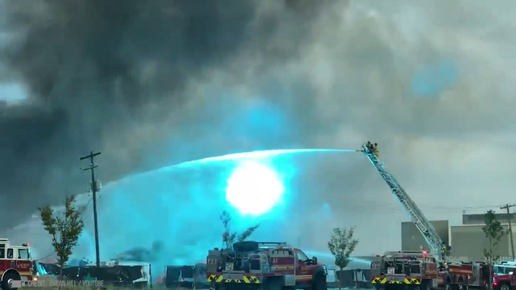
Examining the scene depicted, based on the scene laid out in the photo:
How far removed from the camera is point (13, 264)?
1345 inches

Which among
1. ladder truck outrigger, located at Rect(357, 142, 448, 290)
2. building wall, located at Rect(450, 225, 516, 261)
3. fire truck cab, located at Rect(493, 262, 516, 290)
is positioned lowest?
building wall, located at Rect(450, 225, 516, 261)

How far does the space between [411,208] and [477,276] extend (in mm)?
5965

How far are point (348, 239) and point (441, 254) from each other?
1324 cm

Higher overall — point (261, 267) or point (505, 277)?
point (261, 267)

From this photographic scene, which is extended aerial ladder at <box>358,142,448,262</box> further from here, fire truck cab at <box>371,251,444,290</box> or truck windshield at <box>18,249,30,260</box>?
truck windshield at <box>18,249,30,260</box>

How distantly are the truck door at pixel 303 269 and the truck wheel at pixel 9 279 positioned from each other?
15.0 metres

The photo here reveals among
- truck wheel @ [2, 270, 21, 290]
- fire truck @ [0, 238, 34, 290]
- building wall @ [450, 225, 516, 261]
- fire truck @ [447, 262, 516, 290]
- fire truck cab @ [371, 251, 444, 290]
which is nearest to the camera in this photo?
fire truck cab @ [371, 251, 444, 290]

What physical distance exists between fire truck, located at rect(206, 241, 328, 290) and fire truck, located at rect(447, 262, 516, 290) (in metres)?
15.0

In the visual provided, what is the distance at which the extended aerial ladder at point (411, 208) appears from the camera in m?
42.3

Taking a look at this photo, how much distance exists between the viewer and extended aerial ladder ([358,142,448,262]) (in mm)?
42256

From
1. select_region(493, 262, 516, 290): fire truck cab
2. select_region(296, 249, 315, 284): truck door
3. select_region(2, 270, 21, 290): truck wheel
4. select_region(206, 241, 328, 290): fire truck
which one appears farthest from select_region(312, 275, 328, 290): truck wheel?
select_region(493, 262, 516, 290): fire truck cab

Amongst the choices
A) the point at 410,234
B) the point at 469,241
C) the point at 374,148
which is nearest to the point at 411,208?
the point at 374,148

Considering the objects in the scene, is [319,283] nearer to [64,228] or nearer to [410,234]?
[64,228]

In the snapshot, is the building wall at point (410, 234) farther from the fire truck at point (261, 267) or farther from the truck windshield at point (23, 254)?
the truck windshield at point (23, 254)
